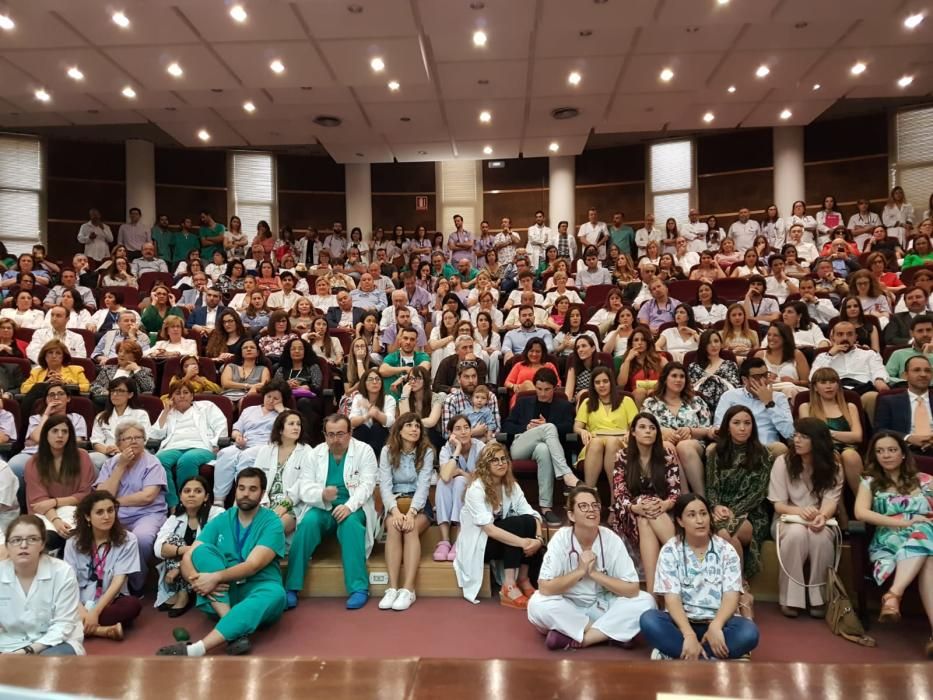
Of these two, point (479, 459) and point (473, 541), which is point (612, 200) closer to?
point (479, 459)

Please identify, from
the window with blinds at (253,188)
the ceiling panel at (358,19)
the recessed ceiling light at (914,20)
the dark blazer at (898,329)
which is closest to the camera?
the dark blazer at (898,329)

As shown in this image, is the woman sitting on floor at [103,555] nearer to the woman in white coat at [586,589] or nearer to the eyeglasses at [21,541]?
the eyeglasses at [21,541]

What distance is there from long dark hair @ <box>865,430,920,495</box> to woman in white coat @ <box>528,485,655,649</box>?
4.30ft

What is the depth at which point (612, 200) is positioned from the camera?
12.5m

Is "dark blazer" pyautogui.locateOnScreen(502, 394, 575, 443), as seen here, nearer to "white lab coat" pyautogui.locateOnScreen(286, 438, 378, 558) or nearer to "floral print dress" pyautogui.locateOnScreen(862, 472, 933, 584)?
"white lab coat" pyautogui.locateOnScreen(286, 438, 378, 558)

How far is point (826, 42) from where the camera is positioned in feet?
24.3

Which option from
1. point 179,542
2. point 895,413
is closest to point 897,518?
point 895,413

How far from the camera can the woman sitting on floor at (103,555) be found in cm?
330

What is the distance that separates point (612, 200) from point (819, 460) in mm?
9653

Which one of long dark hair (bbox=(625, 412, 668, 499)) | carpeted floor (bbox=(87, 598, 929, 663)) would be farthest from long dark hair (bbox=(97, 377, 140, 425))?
long dark hair (bbox=(625, 412, 668, 499))

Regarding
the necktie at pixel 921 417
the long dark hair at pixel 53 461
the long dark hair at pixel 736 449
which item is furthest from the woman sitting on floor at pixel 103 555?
the necktie at pixel 921 417

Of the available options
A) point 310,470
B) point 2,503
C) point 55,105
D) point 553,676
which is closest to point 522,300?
point 310,470

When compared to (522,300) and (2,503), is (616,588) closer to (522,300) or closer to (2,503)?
(2,503)

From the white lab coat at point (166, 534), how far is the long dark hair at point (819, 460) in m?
3.06
